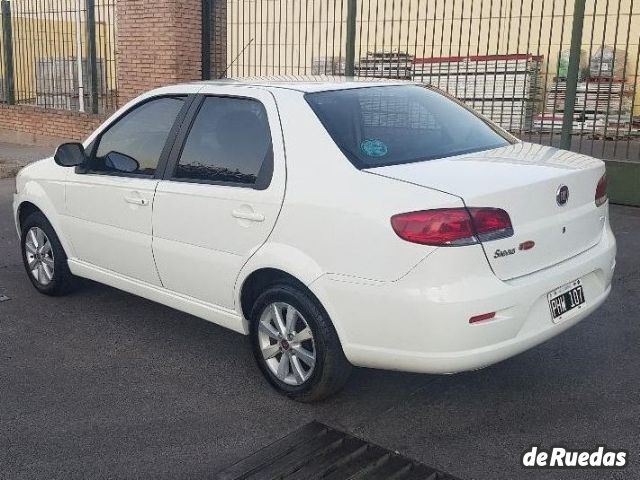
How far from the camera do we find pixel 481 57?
10617 millimetres

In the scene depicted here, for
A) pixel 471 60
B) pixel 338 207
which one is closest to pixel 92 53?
pixel 471 60

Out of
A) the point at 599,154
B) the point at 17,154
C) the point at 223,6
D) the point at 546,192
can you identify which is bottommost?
the point at 17,154

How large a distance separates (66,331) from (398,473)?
278 centimetres

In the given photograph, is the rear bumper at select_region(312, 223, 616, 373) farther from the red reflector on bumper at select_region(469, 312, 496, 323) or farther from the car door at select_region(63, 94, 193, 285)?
the car door at select_region(63, 94, 193, 285)

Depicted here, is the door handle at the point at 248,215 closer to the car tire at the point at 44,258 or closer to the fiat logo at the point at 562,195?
the fiat logo at the point at 562,195

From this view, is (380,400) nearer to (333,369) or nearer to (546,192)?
(333,369)

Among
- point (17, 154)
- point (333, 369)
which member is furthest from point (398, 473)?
point (17, 154)

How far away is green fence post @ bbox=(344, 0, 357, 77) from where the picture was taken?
33.2ft

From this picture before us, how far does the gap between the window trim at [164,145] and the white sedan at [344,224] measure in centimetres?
1

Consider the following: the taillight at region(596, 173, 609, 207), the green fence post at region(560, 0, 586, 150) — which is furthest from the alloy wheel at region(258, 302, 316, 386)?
the green fence post at region(560, 0, 586, 150)

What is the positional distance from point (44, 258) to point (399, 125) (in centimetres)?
309

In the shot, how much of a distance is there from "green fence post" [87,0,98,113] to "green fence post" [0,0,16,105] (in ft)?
9.73

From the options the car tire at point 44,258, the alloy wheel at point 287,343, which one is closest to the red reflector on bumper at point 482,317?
the alloy wheel at point 287,343

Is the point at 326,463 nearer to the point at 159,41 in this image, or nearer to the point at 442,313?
the point at 442,313
